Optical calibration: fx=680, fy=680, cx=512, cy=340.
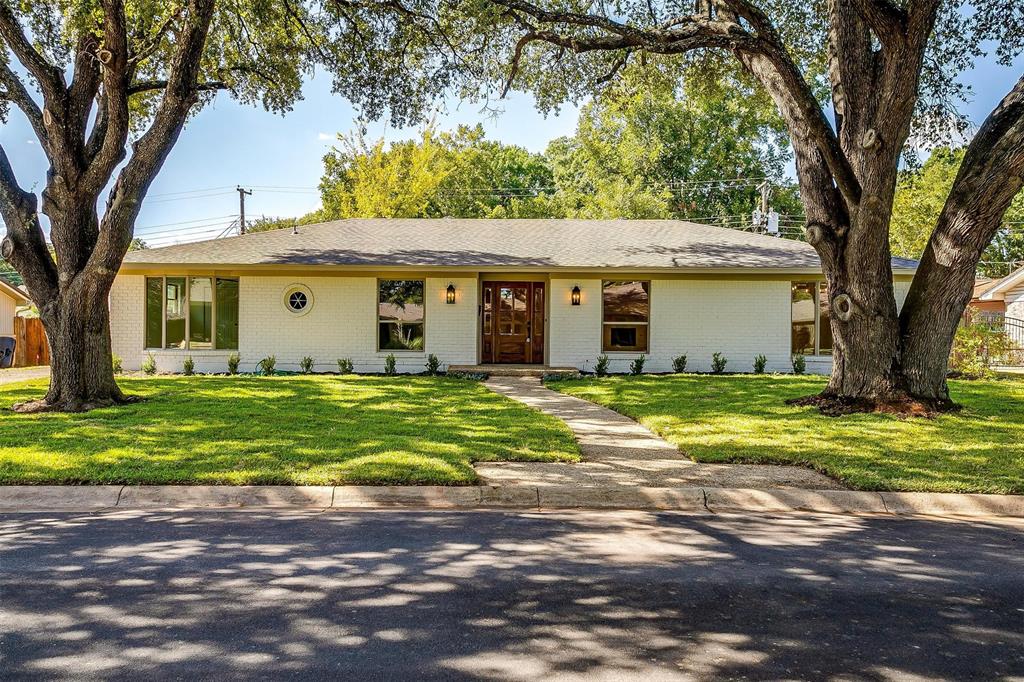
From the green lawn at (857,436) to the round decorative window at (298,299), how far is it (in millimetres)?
8145

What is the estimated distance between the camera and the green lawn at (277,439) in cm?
598

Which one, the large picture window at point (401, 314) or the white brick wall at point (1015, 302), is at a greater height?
the white brick wall at point (1015, 302)

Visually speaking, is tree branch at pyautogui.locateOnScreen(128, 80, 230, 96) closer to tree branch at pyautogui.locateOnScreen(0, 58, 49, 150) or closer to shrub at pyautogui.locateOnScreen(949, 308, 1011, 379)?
tree branch at pyautogui.locateOnScreen(0, 58, 49, 150)

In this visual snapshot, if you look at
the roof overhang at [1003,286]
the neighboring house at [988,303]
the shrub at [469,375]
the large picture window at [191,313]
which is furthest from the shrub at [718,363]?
the neighboring house at [988,303]

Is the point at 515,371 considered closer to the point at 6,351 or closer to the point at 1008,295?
the point at 6,351

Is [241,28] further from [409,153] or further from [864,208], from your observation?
[409,153]

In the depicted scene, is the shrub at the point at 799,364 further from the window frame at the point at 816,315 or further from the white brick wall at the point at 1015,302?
the white brick wall at the point at 1015,302

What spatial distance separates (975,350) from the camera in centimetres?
1474

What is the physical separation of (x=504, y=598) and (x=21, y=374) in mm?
17402

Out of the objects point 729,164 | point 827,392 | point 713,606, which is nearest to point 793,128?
point 827,392

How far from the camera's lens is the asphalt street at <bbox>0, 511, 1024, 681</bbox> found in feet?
9.16

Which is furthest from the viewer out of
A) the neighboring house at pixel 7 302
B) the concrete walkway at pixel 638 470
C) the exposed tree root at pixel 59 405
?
the neighboring house at pixel 7 302

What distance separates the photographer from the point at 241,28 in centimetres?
1296

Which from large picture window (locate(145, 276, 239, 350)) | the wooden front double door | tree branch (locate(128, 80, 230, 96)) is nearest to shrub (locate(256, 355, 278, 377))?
large picture window (locate(145, 276, 239, 350))
